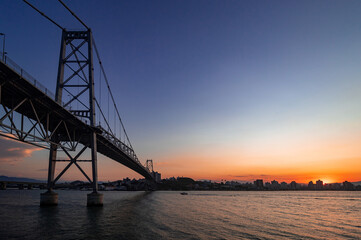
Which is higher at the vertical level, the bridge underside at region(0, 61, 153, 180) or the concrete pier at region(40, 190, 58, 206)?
the bridge underside at region(0, 61, 153, 180)

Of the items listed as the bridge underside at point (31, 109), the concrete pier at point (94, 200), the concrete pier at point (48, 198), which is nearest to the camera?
the bridge underside at point (31, 109)

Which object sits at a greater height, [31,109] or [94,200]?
[31,109]

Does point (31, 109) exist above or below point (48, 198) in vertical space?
above

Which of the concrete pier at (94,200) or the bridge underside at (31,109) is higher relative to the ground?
the bridge underside at (31,109)

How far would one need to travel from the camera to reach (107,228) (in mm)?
20609

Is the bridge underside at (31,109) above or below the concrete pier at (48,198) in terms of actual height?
above

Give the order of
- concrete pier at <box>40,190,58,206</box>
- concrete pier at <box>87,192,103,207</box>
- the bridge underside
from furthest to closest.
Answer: concrete pier at <box>87,192,103,207</box> → concrete pier at <box>40,190,58,206</box> → the bridge underside

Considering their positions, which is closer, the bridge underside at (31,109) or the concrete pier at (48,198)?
the bridge underside at (31,109)

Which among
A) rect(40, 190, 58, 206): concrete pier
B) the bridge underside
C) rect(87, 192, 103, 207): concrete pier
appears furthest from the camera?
rect(87, 192, 103, 207): concrete pier

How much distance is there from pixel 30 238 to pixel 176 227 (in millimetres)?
11400

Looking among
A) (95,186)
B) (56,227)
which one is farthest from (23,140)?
(95,186)

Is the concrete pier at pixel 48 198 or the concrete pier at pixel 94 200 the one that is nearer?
the concrete pier at pixel 48 198

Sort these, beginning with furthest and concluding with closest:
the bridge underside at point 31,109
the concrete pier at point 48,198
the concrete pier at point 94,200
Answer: the concrete pier at point 94,200 < the concrete pier at point 48,198 < the bridge underside at point 31,109

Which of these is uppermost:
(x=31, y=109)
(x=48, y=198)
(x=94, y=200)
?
(x=31, y=109)
